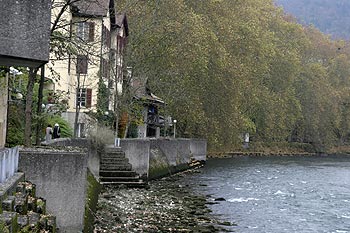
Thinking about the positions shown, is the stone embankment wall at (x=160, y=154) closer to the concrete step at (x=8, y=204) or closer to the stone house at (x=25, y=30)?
the stone house at (x=25, y=30)

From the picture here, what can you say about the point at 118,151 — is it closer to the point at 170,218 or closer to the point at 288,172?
the point at 170,218

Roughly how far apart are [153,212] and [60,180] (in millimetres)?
9290

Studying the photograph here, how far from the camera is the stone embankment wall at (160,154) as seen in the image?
108 feet

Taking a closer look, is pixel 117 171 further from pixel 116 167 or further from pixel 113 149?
pixel 113 149

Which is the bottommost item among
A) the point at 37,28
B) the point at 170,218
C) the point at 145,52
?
the point at 170,218

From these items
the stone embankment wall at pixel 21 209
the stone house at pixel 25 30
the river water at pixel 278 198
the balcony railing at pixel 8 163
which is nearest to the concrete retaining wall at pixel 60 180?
the stone embankment wall at pixel 21 209

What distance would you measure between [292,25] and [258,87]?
50.6 ft

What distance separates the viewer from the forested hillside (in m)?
50.1

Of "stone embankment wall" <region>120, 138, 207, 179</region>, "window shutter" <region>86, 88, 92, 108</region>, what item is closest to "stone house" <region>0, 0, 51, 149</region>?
"stone embankment wall" <region>120, 138, 207, 179</region>

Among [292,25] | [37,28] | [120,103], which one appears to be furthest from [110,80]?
[292,25]

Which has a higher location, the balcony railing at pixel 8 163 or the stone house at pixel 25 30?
the stone house at pixel 25 30

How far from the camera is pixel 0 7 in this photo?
437 inches

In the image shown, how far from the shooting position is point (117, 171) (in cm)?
3077

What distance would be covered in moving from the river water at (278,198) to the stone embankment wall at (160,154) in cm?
201
